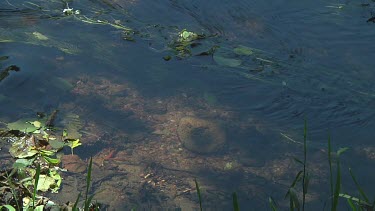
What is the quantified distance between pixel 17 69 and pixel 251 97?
1.51 metres

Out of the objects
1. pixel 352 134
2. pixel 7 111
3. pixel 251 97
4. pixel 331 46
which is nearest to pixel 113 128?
pixel 7 111

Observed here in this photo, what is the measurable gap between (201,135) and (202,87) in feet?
1.35

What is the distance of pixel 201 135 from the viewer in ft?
12.0

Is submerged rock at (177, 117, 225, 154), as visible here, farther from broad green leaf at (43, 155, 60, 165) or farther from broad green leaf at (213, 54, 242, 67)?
broad green leaf at (43, 155, 60, 165)

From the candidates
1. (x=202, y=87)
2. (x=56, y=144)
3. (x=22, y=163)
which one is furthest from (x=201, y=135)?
(x=22, y=163)

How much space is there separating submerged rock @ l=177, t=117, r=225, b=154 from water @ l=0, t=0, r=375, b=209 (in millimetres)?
44

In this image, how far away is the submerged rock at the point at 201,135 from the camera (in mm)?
3594

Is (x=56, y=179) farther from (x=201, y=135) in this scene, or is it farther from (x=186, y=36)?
(x=186, y=36)

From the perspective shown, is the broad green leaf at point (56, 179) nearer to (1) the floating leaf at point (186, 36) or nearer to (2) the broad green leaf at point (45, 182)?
(2) the broad green leaf at point (45, 182)

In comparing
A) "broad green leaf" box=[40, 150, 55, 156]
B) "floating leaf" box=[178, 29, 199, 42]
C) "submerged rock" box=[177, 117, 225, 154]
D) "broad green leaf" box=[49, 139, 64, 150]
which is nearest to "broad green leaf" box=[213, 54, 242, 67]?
"floating leaf" box=[178, 29, 199, 42]

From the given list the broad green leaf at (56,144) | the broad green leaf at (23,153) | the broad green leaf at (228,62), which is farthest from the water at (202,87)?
the broad green leaf at (23,153)

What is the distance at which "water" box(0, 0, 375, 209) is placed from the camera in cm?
342

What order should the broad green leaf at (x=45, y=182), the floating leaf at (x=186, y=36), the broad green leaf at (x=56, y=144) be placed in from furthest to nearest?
the floating leaf at (x=186, y=36), the broad green leaf at (x=56, y=144), the broad green leaf at (x=45, y=182)

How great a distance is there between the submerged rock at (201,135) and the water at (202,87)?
44 mm
